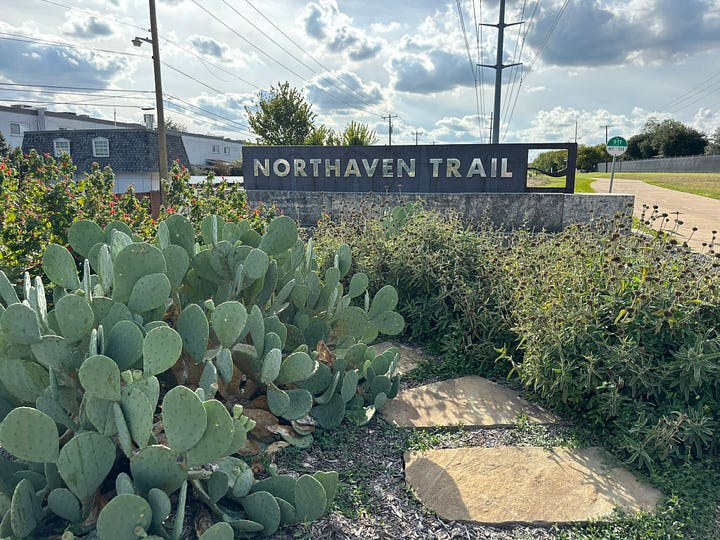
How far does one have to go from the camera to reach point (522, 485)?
8.28 feet

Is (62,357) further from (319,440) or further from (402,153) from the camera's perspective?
(402,153)

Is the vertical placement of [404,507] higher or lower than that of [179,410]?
lower

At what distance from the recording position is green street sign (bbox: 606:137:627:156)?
1385 centimetres

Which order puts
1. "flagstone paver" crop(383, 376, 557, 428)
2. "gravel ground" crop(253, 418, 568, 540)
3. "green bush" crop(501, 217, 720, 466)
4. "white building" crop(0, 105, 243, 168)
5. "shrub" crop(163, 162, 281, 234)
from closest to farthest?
1. "gravel ground" crop(253, 418, 568, 540)
2. "green bush" crop(501, 217, 720, 466)
3. "flagstone paver" crop(383, 376, 557, 428)
4. "shrub" crop(163, 162, 281, 234)
5. "white building" crop(0, 105, 243, 168)

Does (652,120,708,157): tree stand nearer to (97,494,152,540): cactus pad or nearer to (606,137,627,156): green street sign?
(606,137,627,156): green street sign

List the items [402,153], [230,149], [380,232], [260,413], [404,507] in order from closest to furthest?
1. [404,507]
2. [260,413]
3. [380,232]
4. [402,153]
5. [230,149]

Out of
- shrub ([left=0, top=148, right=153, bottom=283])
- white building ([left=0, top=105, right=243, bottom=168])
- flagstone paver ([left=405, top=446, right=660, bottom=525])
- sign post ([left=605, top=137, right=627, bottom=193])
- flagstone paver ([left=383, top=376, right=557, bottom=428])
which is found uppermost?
white building ([left=0, top=105, right=243, bottom=168])

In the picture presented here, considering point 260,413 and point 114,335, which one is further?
point 260,413

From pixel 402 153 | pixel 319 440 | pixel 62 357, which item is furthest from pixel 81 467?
pixel 402 153

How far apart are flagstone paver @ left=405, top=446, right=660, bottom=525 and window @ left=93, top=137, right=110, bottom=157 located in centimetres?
3560

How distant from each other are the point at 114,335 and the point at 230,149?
174ft

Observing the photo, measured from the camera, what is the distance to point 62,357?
6.62 ft

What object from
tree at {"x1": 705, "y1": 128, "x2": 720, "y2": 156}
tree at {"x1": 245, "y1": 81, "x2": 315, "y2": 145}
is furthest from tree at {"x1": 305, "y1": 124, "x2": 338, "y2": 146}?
tree at {"x1": 705, "y1": 128, "x2": 720, "y2": 156}

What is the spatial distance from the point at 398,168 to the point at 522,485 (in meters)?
7.98
